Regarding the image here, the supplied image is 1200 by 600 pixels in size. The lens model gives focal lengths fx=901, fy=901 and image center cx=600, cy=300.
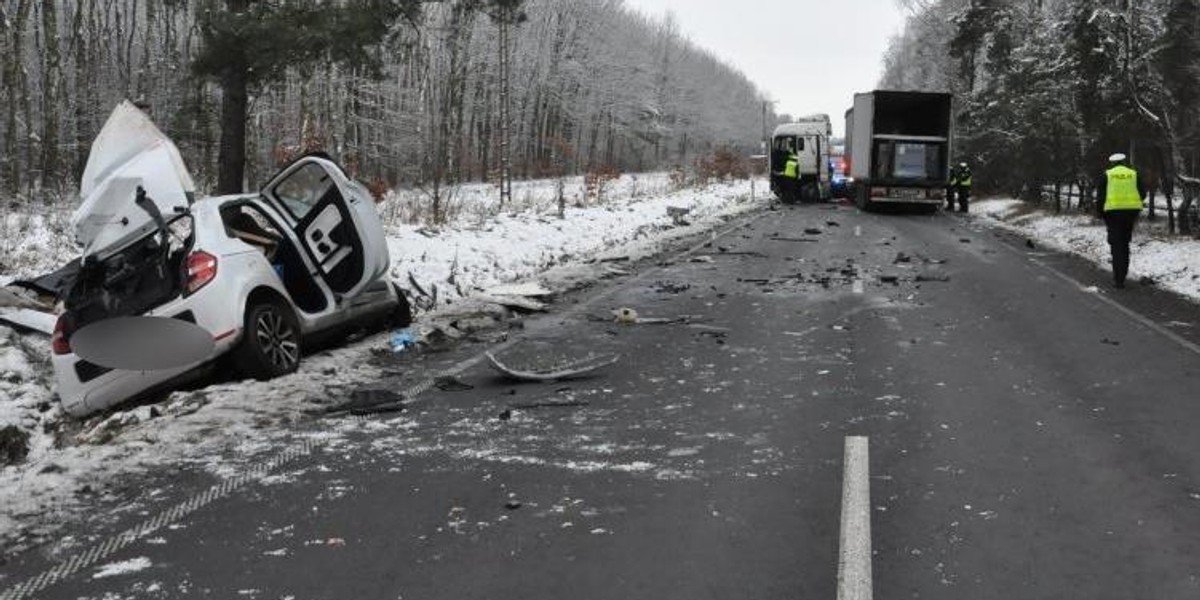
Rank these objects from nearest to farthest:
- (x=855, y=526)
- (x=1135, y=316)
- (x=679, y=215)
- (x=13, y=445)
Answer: (x=855, y=526)
(x=13, y=445)
(x=1135, y=316)
(x=679, y=215)

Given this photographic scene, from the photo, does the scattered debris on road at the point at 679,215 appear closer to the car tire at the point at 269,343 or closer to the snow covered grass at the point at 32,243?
the snow covered grass at the point at 32,243

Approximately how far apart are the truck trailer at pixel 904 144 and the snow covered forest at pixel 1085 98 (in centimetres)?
264

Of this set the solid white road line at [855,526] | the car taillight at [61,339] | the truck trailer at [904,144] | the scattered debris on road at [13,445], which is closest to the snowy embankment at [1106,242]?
the truck trailer at [904,144]

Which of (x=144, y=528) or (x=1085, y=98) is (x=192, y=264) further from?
(x=1085, y=98)

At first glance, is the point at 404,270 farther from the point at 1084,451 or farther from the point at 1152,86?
the point at 1152,86

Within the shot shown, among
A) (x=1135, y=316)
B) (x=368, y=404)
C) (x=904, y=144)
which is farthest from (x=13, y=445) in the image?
(x=904, y=144)

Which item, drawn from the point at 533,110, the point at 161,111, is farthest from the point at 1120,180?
the point at 533,110

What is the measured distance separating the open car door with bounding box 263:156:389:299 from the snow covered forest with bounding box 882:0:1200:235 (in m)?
17.1

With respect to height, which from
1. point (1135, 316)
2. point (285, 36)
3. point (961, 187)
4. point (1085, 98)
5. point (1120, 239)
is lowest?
point (1135, 316)

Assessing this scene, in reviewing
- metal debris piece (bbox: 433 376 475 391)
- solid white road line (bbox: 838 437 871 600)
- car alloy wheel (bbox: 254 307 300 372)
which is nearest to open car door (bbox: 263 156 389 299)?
car alloy wheel (bbox: 254 307 300 372)

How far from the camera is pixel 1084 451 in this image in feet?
17.0

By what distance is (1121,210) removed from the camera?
12656mm

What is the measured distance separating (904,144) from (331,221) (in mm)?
23534

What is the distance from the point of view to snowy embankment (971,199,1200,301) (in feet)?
44.5
